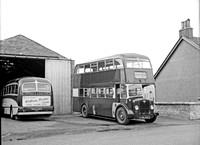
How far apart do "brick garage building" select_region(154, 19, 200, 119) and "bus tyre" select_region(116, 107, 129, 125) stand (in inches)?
524

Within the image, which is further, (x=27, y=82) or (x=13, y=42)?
(x=13, y=42)

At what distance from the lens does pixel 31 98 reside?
17516 millimetres

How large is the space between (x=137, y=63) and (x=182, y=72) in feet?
52.9

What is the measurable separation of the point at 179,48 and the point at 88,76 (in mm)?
16112

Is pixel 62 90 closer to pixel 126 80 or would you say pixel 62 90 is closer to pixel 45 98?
pixel 45 98

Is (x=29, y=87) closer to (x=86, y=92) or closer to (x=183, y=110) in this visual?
(x=86, y=92)

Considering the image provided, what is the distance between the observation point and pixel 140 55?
57.4 feet

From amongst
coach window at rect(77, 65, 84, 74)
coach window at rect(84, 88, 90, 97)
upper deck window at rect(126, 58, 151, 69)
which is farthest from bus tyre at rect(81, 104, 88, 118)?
upper deck window at rect(126, 58, 151, 69)

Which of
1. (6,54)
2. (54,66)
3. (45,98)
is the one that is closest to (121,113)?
(45,98)

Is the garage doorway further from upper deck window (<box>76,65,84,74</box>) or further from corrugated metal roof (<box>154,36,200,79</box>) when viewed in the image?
corrugated metal roof (<box>154,36,200,79</box>)

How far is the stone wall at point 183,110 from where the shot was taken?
19.1m

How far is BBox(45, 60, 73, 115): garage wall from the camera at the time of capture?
21719mm

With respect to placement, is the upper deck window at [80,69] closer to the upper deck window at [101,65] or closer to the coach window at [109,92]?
the upper deck window at [101,65]

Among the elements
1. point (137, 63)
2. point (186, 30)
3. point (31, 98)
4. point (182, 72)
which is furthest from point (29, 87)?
point (186, 30)
